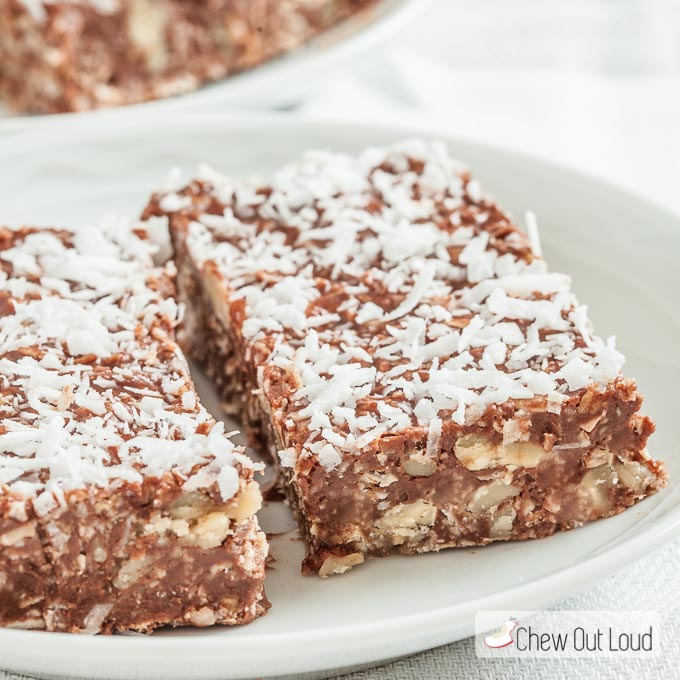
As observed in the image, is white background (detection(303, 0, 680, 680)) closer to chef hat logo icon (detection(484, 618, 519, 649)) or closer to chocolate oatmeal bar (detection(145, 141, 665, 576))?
chocolate oatmeal bar (detection(145, 141, 665, 576))

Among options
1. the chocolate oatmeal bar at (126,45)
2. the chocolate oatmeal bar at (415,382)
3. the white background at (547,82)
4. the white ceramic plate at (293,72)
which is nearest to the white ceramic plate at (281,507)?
the chocolate oatmeal bar at (415,382)

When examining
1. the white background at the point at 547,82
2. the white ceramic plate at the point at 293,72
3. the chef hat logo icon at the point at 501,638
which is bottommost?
the chef hat logo icon at the point at 501,638

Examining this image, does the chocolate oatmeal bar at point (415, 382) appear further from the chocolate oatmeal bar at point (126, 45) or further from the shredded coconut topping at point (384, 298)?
the chocolate oatmeal bar at point (126, 45)

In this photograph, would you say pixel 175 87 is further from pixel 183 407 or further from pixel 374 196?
pixel 183 407

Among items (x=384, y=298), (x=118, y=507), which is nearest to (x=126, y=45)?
(x=384, y=298)

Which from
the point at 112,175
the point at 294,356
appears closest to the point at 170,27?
the point at 112,175
